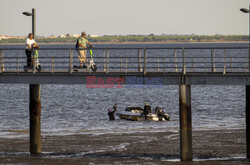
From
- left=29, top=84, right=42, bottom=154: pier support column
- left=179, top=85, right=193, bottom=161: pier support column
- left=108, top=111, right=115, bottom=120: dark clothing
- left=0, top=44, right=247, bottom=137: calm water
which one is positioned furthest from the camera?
left=108, top=111, right=115, bottom=120: dark clothing

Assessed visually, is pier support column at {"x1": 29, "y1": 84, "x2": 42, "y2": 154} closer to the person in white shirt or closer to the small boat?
the person in white shirt

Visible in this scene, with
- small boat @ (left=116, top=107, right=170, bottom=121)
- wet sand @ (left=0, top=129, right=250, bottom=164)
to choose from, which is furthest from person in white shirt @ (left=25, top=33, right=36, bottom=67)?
small boat @ (left=116, top=107, right=170, bottom=121)

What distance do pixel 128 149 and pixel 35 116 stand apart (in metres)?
6.16

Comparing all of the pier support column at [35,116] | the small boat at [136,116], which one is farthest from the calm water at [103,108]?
the pier support column at [35,116]

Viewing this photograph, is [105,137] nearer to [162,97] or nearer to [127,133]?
[127,133]

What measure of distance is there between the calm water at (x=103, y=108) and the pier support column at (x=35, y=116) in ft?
34.4

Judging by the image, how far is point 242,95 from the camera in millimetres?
79812

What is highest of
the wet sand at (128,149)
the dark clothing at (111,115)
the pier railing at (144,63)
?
the pier railing at (144,63)

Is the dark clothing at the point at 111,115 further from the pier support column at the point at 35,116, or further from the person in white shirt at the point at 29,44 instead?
the person in white shirt at the point at 29,44

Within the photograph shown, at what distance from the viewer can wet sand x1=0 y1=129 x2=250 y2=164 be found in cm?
3028

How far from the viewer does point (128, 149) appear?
113 feet

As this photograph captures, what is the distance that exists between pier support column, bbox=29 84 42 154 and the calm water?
10489mm

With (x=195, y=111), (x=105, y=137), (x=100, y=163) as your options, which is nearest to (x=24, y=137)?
(x=105, y=137)

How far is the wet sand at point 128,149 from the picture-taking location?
99.3ft
